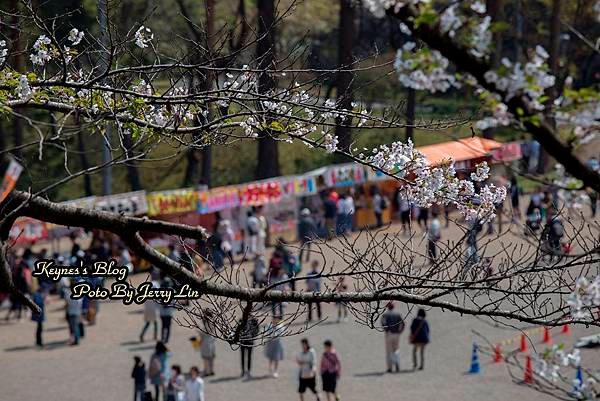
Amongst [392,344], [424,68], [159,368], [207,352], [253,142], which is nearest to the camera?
[424,68]

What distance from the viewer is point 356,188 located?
31.3 m

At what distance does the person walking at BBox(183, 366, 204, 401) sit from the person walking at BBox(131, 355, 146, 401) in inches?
39.4

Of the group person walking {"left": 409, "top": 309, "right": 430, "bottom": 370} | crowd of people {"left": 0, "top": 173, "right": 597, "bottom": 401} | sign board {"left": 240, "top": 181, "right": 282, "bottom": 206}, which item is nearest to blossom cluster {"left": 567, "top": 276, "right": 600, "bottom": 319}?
crowd of people {"left": 0, "top": 173, "right": 597, "bottom": 401}

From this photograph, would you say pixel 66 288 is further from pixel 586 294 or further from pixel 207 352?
pixel 586 294

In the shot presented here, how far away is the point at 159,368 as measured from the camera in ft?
62.3

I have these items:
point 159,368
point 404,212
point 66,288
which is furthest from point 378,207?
point 159,368

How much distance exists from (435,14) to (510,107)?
491 mm

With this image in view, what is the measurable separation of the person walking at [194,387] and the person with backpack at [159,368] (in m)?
0.97

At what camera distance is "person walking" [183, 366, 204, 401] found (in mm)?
17953

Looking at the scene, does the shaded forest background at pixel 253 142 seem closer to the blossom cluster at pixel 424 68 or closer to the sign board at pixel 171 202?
the sign board at pixel 171 202

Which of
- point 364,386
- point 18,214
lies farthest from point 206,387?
point 18,214

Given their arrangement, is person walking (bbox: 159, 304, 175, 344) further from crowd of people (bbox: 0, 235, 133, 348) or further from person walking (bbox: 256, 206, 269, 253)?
person walking (bbox: 256, 206, 269, 253)

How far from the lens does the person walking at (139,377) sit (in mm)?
18766

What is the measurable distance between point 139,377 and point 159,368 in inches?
14.0
